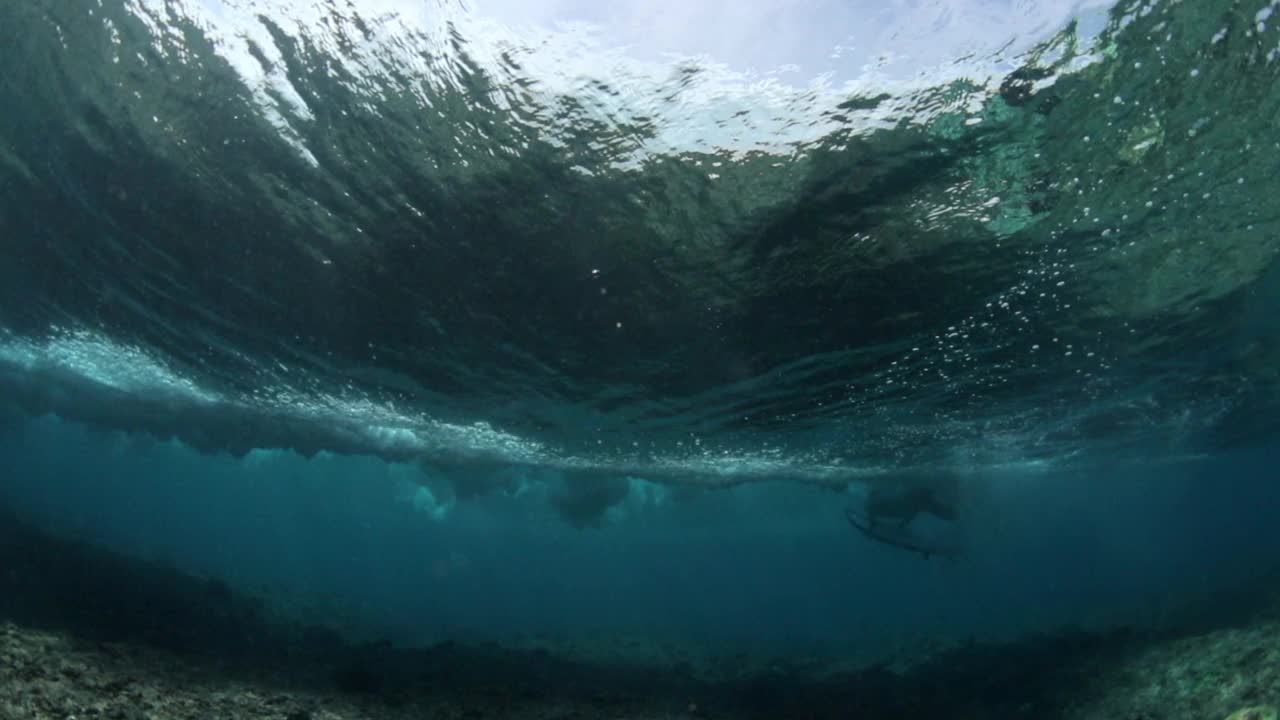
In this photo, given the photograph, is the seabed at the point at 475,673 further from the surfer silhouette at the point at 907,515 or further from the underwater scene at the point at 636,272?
the surfer silhouette at the point at 907,515

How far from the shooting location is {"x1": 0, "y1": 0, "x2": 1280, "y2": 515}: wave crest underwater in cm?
830

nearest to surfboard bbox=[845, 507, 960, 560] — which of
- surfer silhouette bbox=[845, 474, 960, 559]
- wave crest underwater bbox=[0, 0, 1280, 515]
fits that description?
surfer silhouette bbox=[845, 474, 960, 559]

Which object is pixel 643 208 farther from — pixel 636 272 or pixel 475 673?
pixel 475 673

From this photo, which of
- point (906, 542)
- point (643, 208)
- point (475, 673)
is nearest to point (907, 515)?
point (906, 542)

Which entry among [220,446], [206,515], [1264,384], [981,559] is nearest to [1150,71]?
[1264,384]

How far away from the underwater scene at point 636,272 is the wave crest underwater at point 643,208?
0.08 meters

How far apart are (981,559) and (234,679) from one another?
143m

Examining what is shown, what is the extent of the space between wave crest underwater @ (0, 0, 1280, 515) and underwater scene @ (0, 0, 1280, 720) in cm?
8

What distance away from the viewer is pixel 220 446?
34938 mm

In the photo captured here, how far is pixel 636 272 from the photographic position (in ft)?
42.5

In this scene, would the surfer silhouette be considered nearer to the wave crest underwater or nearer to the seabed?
the seabed

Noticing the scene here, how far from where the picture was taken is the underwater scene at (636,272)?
805 cm

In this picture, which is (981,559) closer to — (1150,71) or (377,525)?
(377,525)

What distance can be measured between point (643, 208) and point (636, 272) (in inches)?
84.2
